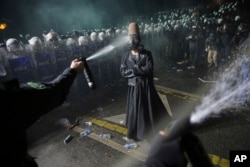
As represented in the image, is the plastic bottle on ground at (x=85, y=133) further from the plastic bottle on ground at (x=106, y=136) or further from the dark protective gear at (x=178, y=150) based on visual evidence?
the dark protective gear at (x=178, y=150)

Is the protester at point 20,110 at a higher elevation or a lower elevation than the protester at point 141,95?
higher

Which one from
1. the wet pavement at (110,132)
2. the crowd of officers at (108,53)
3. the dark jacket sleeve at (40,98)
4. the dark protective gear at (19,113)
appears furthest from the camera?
the crowd of officers at (108,53)

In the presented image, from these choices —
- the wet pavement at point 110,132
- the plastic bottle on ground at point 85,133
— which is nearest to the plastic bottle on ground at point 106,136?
the wet pavement at point 110,132

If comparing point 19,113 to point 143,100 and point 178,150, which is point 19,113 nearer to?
A: point 178,150

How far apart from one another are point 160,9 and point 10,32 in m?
25.7

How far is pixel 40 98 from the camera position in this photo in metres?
2.10

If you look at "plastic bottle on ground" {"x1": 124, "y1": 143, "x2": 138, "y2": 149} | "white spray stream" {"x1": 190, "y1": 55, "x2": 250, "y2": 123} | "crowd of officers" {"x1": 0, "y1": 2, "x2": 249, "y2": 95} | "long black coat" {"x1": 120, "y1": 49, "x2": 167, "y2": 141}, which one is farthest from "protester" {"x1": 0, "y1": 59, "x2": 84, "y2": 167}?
"crowd of officers" {"x1": 0, "y1": 2, "x2": 249, "y2": 95}

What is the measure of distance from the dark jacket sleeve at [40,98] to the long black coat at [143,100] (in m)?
3.23

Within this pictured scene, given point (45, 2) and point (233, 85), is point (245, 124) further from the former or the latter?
point (45, 2)

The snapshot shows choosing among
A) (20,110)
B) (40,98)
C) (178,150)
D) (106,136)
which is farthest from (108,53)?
(178,150)

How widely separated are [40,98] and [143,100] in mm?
3654

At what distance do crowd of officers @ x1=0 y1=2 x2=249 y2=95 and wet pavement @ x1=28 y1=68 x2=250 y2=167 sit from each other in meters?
1.83

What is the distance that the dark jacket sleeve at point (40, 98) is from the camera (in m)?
1.95

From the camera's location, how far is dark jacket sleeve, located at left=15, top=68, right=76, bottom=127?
1953 millimetres
